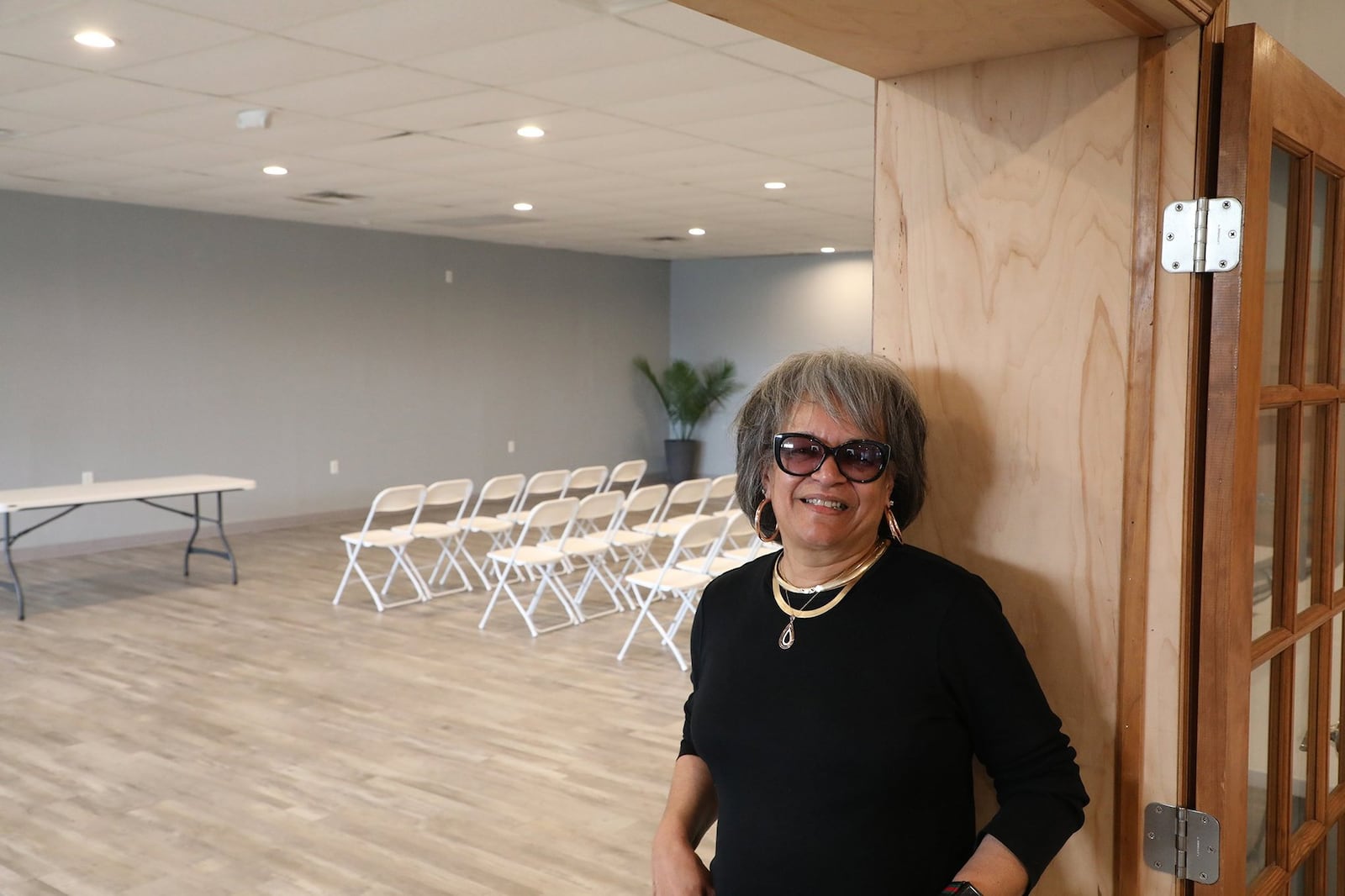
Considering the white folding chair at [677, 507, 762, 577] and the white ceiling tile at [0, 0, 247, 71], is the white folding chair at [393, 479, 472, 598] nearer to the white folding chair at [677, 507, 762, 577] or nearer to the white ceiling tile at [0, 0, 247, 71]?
the white folding chair at [677, 507, 762, 577]

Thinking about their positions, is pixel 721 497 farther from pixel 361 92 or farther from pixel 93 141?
pixel 361 92

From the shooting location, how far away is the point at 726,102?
217 inches

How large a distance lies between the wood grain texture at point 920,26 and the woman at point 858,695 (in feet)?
1.47

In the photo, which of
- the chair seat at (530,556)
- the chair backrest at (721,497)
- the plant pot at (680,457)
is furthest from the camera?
the plant pot at (680,457)

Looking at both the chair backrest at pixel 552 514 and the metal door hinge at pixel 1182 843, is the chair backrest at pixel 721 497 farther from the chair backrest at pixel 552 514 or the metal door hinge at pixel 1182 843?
the metal door hinge at pixel 1182 843

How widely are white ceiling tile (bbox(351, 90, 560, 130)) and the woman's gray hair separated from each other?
162 inches

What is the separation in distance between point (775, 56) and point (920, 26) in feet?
10.9

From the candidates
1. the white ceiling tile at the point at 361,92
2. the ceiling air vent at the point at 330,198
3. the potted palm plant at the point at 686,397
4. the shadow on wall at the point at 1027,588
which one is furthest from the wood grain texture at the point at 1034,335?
the potted palm plant at the point at 686,397

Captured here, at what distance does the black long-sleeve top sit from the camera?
56.9 inches

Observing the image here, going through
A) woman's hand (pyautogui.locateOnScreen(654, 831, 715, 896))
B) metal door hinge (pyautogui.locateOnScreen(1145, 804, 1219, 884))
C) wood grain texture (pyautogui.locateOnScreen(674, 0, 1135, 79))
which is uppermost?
wood grain texture (pyautogui.locateOnScreen(674, 0, 1135, 79))

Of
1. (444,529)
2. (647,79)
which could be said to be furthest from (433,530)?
(647,79)

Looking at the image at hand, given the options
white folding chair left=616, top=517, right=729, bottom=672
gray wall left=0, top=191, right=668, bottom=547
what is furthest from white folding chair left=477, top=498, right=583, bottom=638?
gray wall left=0, top=191, right=668, bottom=547

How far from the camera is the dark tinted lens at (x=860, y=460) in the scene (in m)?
1.53

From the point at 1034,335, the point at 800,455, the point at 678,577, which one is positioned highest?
the point at 1034,335
